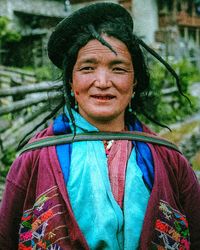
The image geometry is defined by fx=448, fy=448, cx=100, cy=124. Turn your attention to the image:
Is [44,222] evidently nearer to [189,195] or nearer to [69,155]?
[69,155]

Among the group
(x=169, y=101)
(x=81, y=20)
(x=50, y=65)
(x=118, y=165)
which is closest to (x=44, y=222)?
(x=118, y=165)

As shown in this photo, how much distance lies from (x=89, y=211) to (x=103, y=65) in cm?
65

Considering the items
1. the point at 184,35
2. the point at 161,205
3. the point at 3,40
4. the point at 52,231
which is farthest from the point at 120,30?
the point at 184,35

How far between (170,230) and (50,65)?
520 cm

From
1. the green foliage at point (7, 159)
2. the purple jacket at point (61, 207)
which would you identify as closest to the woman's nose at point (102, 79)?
the purple jacket at point (61, 207)

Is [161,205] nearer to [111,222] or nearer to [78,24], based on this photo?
[111,222]

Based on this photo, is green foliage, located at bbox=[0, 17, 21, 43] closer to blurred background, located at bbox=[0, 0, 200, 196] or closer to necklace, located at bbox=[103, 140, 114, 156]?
blurred background, located at bbox=[0, 0, 200, 196]

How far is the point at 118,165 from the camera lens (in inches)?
78.7

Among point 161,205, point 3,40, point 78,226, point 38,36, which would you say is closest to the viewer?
point 78,226

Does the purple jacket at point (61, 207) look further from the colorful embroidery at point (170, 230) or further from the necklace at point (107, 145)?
the necklace at point (107, 145)

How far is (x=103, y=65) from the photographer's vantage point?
2.02m

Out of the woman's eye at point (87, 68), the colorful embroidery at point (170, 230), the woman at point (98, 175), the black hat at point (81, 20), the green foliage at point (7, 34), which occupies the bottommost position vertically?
the colorful embroidery at point (170, 230)

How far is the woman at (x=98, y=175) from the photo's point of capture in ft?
6.14

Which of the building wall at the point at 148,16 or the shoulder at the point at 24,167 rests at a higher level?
the building wall at the point at 148,16
